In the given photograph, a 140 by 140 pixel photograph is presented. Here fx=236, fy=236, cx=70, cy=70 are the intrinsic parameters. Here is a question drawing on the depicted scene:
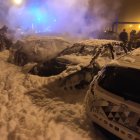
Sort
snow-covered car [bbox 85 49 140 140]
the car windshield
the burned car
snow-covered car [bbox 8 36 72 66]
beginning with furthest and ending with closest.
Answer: snow-covered car [bbox 8 36 72 66], the burned car, the car windshield, snow-covered car [bbox 85 49 140 140]

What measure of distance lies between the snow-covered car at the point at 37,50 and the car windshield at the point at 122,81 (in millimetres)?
5188

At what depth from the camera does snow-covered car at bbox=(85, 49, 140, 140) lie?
3.10m

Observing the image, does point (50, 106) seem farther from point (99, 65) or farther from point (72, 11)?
point (72, 11)

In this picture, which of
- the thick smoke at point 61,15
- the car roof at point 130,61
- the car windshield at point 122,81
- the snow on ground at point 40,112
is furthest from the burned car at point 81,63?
the thick smoke at point 61,15

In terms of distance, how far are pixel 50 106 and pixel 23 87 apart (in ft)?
5.00

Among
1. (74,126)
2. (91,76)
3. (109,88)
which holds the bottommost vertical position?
(74,126)

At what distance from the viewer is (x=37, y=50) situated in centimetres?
911

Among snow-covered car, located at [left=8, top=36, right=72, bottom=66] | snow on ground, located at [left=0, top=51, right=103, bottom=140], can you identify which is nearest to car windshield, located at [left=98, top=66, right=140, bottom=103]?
snow on ground, located at [left=0, top=51, right=103, bottom=140]

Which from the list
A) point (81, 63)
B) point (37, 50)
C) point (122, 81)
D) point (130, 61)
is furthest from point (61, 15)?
point (122, 81)

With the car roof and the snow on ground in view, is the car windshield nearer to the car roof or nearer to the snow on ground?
the car roof

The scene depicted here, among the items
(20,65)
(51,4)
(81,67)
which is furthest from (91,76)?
(51,4)

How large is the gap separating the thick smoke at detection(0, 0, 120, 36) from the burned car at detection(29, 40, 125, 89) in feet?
38.9

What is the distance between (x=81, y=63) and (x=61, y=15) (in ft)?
48.0

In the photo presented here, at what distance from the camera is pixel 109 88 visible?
3.49m
